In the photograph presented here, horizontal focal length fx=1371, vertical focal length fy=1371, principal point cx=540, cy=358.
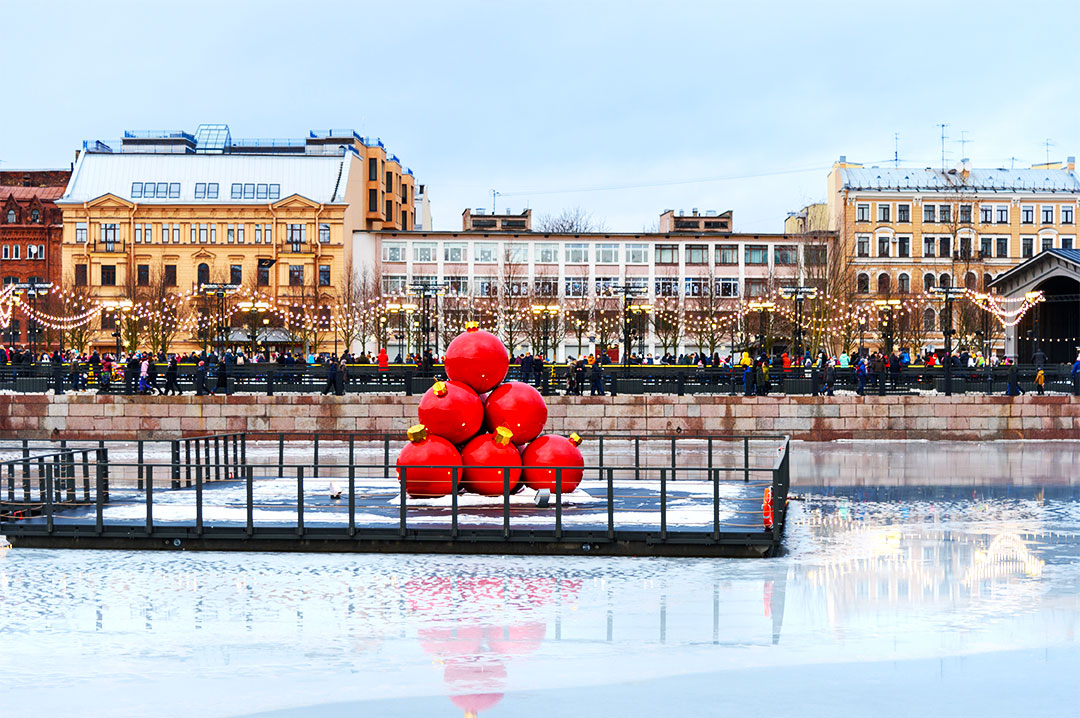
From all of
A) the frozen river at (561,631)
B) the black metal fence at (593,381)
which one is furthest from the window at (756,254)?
the frozen river at (561,631)

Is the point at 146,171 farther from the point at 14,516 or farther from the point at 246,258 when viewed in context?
the point at 14,516

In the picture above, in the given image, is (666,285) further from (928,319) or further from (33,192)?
(33,192)

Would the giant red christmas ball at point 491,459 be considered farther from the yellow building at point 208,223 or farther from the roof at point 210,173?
the roof at point 210,173

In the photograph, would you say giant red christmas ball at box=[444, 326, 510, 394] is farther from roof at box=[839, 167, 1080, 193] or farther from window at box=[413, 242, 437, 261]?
roof at box=[839, 167, 1080, 193]

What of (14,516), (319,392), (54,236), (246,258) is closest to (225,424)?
(319,392)

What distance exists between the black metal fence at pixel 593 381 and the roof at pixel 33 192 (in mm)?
51259

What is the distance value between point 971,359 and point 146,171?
5231cm

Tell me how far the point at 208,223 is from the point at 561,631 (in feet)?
242

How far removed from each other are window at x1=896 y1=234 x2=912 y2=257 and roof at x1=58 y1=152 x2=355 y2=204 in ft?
114

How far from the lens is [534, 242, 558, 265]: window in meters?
87.6

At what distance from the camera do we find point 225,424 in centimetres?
3759

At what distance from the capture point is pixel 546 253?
87.8 m

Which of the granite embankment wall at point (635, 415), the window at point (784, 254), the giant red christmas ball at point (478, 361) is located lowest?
the granite embankment wall at point (635, 415)

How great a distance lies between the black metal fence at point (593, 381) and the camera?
3822 cm
